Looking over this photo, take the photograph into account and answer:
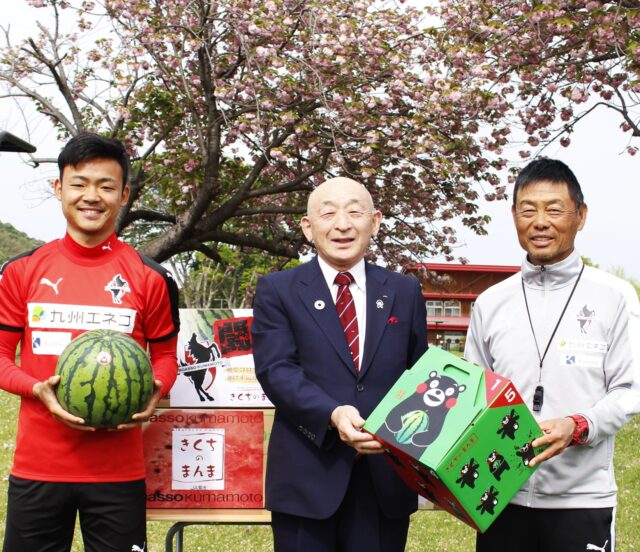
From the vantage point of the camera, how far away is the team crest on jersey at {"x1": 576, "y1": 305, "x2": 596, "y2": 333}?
10.8ft

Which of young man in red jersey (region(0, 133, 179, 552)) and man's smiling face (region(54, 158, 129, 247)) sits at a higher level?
man's smiling face (region(54, 158, 129, 247))

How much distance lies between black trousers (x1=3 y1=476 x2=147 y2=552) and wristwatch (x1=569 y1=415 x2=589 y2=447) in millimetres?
2001

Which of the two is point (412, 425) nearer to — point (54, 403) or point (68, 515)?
point (54, 403)

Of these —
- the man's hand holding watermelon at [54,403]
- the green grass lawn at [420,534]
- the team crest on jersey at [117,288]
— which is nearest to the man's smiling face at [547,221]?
the team crest on jersey at [117,288]

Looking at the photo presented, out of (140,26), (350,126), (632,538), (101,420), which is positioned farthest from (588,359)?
(140,26)

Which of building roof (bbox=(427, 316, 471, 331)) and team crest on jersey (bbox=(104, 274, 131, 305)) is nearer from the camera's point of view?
team crest on jersey (bbox=(104, 274, 131, 305))

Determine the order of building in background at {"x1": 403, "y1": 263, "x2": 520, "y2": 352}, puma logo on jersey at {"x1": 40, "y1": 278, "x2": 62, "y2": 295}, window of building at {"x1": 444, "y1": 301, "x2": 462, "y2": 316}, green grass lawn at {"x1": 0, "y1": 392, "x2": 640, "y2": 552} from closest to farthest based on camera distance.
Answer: puma logo on jersey at {"x1": 40, "y1": 278, "x2": 62, "y2": 295} → green grass lawn at {"x1": 0, "y1": 392, "x2": 640, "y2": 552} → building in background at {"x1": 403, "y1": 263, "x2": 520, "y2": 352} → window of building at {"x1": 444, "y1": 301, "x2": 462, "y2": 316}

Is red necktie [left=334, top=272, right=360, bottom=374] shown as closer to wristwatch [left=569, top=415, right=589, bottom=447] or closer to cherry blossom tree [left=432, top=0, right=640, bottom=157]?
wristwatch [left=569, top=415, right=589, bottom=447]

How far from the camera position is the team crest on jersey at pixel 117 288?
11.8ft

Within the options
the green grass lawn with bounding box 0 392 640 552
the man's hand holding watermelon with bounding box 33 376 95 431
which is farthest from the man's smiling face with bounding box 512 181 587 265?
the green grass lawn with bounding box 0 392 640 552

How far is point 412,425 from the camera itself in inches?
110

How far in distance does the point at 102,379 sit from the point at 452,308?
53718mm

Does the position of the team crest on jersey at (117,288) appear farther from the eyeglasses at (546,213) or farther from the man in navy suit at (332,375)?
the eyeglasses at (546,213)

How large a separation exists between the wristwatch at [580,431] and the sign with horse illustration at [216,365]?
6.91 ft
